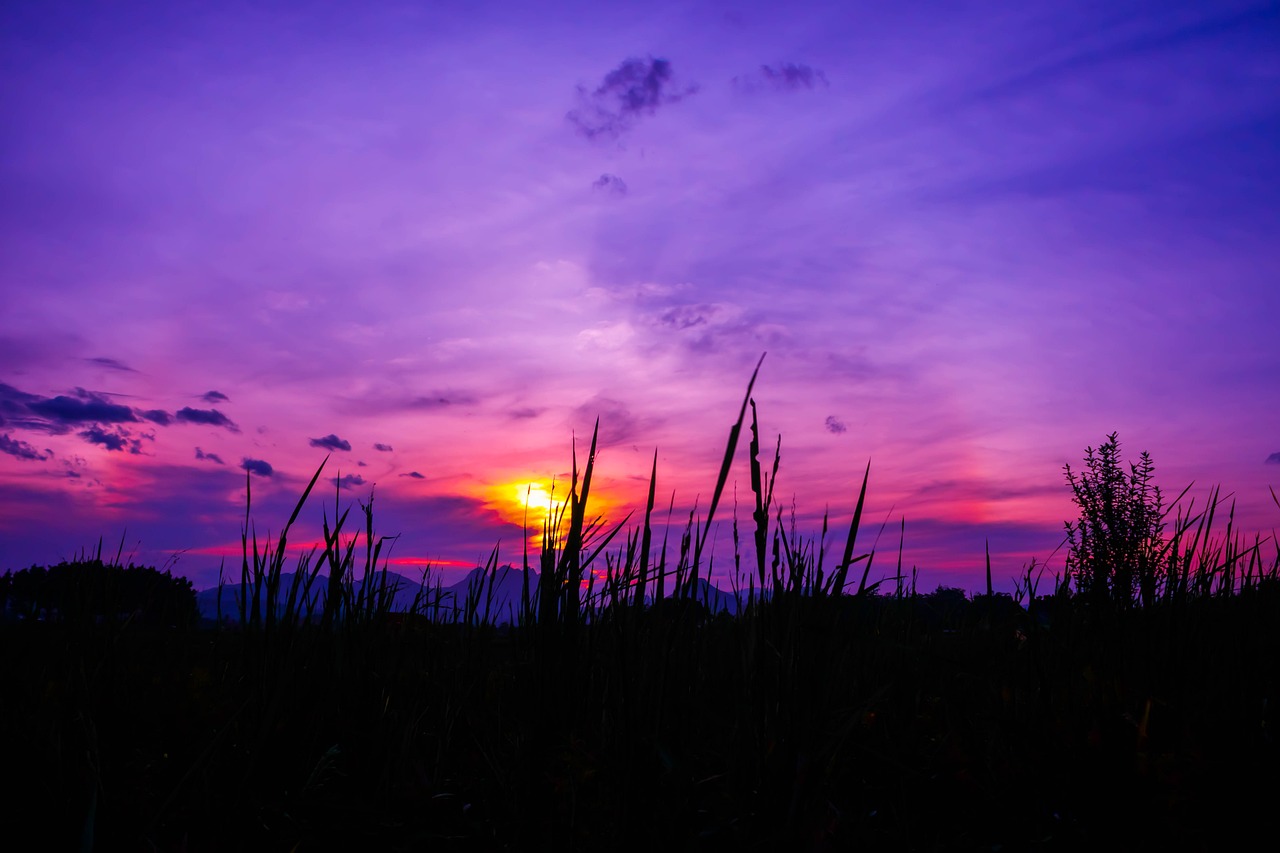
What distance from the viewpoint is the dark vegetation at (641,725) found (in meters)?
2.20

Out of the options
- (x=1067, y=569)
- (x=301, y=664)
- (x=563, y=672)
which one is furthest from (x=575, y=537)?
(x=1067, y=569)

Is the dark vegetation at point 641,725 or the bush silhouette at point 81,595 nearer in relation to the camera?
the dark vegetation at point 641,725

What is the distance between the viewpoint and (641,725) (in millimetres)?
2293

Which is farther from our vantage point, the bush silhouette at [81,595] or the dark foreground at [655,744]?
the bush silhouette at [81,595]

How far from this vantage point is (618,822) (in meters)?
2.09

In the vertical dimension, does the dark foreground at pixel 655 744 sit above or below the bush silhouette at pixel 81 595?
below

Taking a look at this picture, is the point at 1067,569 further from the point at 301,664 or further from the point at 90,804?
the point at 90,804

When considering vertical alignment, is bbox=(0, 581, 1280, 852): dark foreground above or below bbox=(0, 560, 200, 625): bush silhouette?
below

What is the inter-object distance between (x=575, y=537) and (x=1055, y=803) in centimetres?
163

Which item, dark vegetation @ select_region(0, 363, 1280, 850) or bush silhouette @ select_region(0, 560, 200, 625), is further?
bush silhouette @ select_region(0, 560, 200, 625)

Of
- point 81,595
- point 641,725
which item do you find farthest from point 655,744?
point 81,595

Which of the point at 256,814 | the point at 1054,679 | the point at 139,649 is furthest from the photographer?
the point at 139,649

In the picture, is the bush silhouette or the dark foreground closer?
the dark foreground

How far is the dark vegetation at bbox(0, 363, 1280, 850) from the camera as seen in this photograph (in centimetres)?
220
